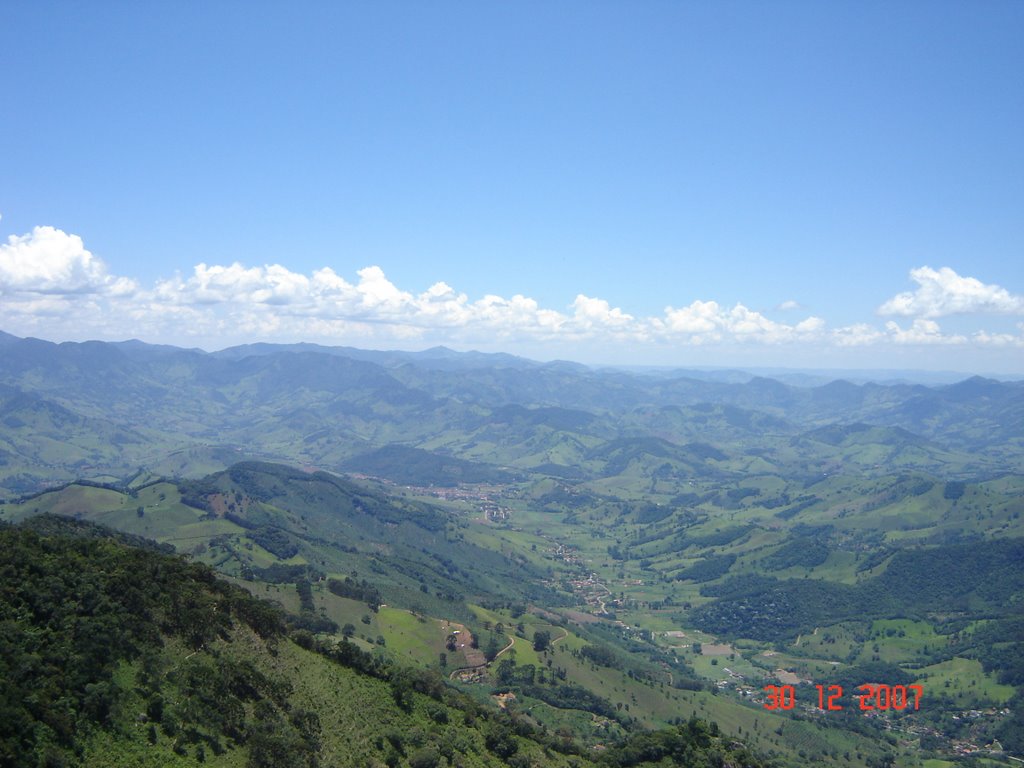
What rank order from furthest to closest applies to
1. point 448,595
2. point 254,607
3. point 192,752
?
1. point 448,595
2. point 254,607
3. point 192,752

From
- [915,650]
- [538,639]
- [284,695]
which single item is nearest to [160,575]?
[284,695]

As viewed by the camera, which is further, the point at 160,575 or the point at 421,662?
the point at 421,662

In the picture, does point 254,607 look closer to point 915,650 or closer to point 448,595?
point 448,595

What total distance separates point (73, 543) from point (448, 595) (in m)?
129

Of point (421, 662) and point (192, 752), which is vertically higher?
point (192, 752)

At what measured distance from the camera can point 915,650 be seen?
198 metres
